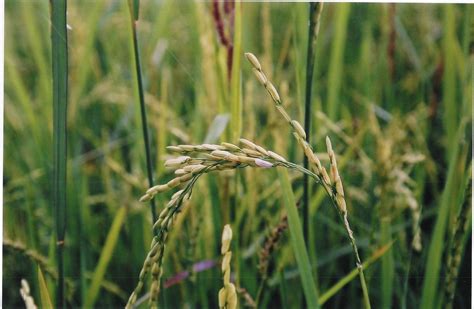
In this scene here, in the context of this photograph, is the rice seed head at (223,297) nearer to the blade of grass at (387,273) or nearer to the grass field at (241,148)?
the grass field at (241,148)

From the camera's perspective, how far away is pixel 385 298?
0.74 m

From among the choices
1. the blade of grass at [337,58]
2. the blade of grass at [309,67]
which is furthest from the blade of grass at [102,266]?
the blade of grass at [337,58]

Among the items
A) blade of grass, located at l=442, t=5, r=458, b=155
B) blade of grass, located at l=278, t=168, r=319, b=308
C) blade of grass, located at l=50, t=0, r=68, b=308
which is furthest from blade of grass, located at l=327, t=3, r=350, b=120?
blade of grass, located at l=50, t=0, r=68, b=308

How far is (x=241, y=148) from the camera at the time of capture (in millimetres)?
740

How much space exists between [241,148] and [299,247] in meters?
0.21

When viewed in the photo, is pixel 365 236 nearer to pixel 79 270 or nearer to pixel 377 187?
pixel 377 187

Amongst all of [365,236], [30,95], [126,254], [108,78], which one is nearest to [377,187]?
[365,236]

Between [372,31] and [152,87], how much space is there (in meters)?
0.41

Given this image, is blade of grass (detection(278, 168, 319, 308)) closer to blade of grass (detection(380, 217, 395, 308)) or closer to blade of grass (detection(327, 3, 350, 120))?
blade of grass (detection(380, 217, 395, 308))

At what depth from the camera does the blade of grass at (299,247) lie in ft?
1.85

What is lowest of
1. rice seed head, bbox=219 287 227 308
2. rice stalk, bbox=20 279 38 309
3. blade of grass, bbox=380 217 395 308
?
blade of grass, bbox=380 217 395 308

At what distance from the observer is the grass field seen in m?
0.69

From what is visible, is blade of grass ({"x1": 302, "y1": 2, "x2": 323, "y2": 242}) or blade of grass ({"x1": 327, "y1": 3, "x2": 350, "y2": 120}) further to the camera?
blade of grass ({"x1": 327, "y1": 3, "x2": 350, "y2": 120})

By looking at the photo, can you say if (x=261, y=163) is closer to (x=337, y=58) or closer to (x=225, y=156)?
(x=225, y=156)
